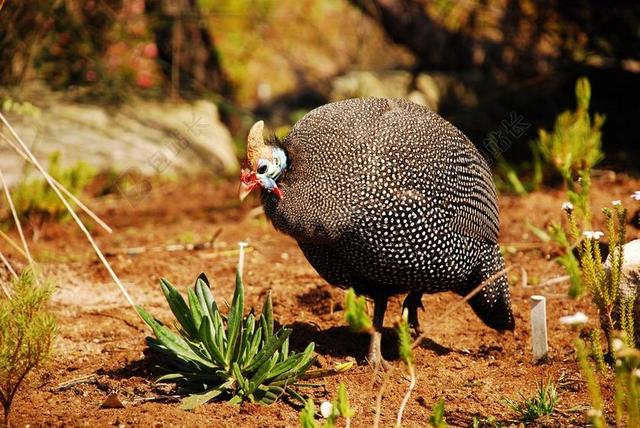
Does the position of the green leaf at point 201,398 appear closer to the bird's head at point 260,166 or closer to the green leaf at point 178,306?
the green leaf at point 178,306

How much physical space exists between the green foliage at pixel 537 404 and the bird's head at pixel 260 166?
1145mm

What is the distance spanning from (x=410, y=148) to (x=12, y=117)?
178 inches

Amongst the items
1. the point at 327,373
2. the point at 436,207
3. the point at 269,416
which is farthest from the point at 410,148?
the point at 269,416

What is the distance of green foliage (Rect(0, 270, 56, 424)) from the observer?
2.64 m

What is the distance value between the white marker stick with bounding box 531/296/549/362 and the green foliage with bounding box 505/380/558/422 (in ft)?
1.09

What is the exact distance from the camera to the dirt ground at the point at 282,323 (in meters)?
2.93

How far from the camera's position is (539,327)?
3.39 m

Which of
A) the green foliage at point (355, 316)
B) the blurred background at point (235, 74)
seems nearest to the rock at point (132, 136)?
the blurred background at point (235, 74)

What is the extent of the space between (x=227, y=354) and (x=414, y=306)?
116cm

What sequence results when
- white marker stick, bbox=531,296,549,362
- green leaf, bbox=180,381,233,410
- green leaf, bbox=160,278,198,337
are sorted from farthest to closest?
white marker stick, bbox=531,296,549,362 < green leaf, bbox=160,278,198,337 < green leaf, bbox=180,381,233,410

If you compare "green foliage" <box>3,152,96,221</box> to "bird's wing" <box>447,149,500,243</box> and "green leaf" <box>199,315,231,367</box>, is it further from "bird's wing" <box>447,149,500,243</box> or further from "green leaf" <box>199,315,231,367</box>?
"bird's wing" <box>447,149,500,243</box>

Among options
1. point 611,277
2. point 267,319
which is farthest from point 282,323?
point 611,277

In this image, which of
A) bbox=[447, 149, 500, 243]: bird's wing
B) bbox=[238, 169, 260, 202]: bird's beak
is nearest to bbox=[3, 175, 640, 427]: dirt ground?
bbox=[447, 149, 500, 243]: bird's wing

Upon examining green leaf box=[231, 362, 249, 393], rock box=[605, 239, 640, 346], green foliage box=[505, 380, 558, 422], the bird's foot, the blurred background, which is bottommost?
green leaf box=[231, 362, 249, 393]
